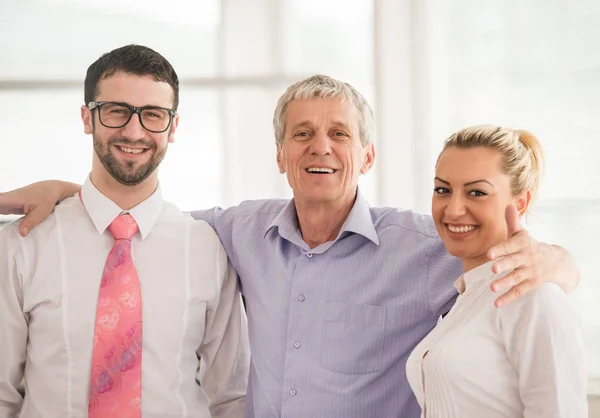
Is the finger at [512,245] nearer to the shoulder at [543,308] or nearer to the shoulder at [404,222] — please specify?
the shoulder at [543,308]

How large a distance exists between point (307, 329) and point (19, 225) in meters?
0.83

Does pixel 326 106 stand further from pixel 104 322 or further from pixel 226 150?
pixel 226 150

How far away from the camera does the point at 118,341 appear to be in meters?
1.80

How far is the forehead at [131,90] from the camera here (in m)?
1.86

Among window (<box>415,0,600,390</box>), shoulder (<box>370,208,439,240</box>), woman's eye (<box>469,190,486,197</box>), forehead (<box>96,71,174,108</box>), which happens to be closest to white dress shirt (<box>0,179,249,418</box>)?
forehead (<box>96,71,174,108</box>)

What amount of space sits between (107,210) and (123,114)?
0.88 ft

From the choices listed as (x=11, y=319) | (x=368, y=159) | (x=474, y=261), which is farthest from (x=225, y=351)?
(x=474, y=261)

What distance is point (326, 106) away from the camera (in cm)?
194

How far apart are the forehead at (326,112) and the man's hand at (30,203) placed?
2.38 feet

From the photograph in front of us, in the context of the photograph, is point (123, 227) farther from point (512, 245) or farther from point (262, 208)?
point (512, 245)

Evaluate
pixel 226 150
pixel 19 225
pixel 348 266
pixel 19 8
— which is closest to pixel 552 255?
pixel 348 266

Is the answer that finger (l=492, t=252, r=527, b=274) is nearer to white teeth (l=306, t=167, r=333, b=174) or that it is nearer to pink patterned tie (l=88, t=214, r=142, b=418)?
white teeth (l=306, t=167, r=333, b=174)

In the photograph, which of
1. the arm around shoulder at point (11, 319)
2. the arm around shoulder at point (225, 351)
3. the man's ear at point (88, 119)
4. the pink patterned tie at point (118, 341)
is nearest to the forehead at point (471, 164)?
the arm around shoulder at point (225, 351)

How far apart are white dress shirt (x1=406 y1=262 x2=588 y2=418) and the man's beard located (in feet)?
2.90
